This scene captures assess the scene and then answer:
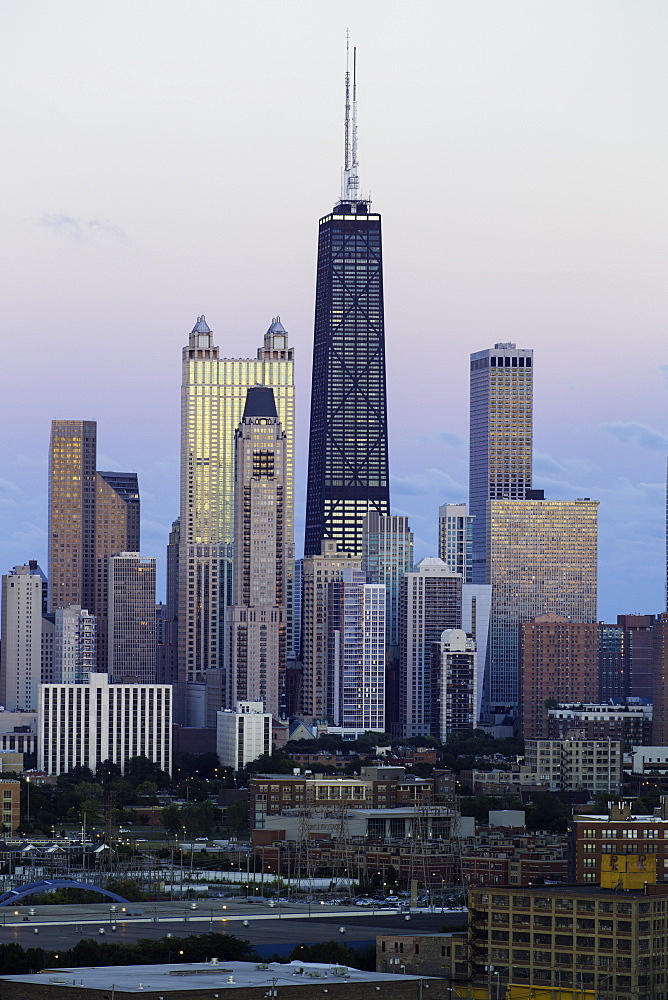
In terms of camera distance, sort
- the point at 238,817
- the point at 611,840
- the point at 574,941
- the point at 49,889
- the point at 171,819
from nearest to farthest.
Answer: the point at 574,941
the point at 611,840
the point at 49,889
the point at 171,819
the point at 238,817

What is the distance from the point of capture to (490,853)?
455 feet

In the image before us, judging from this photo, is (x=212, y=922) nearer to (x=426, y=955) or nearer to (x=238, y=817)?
(x=426, y=955)

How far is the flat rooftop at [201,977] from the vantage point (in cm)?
8206

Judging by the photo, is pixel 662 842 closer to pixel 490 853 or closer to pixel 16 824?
pixel 490 853

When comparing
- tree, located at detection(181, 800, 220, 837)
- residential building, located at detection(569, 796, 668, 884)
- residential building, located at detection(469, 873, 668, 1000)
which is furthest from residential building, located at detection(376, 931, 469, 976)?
tree, located at detection(181, 800, 220, 837)

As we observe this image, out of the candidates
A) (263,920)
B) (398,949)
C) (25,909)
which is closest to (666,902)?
(398,949)

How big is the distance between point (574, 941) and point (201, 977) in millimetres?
15371

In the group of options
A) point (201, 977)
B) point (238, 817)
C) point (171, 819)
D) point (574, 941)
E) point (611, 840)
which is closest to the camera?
point (201, 977)

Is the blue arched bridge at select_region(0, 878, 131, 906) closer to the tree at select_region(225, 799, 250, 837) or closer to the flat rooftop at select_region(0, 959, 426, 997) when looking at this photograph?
the flat rooftop at select_region(0, 959, 426, 997)

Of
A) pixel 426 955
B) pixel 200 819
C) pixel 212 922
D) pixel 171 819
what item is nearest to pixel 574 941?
pixel 426 955

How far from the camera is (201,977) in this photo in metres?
85.0

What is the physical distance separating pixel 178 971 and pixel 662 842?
4190 cm

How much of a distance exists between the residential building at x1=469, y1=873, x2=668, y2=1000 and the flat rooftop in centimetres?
445

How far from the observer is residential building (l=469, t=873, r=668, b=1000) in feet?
292
